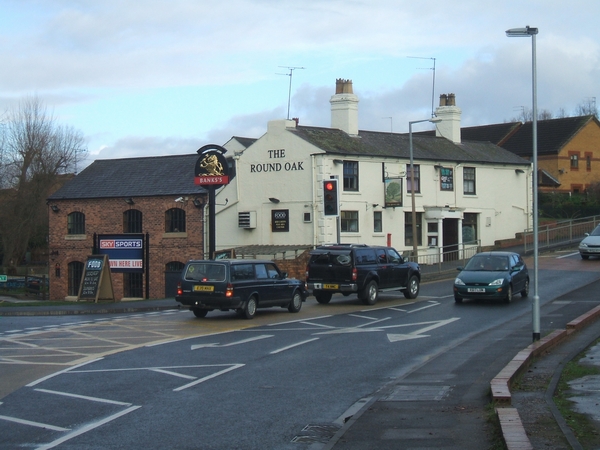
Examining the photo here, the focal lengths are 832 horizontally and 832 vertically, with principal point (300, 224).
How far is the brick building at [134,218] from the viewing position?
146ft

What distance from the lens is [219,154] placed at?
1350 inches

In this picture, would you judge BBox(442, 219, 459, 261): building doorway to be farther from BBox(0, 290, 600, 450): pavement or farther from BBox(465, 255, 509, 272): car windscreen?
BBox(0, 290, 600, 450): pavement

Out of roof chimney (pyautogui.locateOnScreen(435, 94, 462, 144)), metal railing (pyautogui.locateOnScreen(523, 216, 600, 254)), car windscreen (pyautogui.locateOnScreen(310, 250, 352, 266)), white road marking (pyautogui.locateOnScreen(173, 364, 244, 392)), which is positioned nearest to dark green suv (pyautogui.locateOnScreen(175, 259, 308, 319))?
car windscreen (pyautogui.locateOnScreen(310, 250, 352, 266))

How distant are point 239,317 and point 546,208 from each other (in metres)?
39.9

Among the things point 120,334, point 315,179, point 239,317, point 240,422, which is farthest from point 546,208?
point 240,422

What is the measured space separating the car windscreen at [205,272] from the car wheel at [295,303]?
2.93 metres

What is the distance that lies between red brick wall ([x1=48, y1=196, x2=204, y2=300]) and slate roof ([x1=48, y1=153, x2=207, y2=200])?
0.47 m

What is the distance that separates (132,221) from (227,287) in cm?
2636

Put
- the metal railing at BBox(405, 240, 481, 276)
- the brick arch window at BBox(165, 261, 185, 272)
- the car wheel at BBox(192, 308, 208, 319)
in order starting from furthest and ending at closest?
the brick arch window at BBox(165, 261, 185, 272) → the metal railing at BBox(405, 240, 481, 276) → the car wheel at BBox(192, 308, 208, 319)

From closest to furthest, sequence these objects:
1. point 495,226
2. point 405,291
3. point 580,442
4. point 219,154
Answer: point 580,442 → point 405,291 → point 219,154 → point 495,226

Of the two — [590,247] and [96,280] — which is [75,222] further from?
[590,247]

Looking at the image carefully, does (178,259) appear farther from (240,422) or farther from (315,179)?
(240,422)

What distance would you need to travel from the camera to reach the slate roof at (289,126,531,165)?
42.1m

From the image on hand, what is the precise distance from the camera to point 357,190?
138 ft
